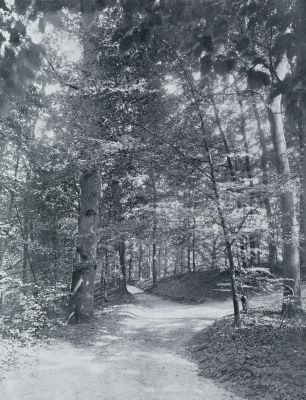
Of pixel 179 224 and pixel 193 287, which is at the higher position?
pixel 179 224

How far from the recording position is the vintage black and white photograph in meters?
3.52

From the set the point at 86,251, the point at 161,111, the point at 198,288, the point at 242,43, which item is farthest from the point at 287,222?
the point at 198,288

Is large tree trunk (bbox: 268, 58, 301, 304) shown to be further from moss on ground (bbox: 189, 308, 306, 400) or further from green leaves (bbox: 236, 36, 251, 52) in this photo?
green leaves (bbox: 236, 36, 251, 52)

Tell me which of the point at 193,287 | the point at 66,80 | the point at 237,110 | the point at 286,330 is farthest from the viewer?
the point at 193,287

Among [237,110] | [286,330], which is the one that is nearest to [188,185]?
[286,330]

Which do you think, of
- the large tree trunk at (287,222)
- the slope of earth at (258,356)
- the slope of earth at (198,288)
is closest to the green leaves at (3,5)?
the slope of earth at (258,356)

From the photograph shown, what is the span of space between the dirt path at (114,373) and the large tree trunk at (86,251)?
5.87 feet

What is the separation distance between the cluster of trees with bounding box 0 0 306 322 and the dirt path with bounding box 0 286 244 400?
262cm

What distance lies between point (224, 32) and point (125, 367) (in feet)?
21.6

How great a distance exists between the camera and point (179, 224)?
923 cm

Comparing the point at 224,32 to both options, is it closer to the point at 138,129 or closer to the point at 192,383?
the point at 192,383

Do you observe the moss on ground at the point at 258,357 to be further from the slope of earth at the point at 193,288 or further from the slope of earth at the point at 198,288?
the slope of earth at the point at 193,288

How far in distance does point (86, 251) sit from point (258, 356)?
7355 millimetres

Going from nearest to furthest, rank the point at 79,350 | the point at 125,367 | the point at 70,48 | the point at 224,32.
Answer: the point at 224,32 < the point at 125,367 < the point at 79,350 < the point at 70,48
